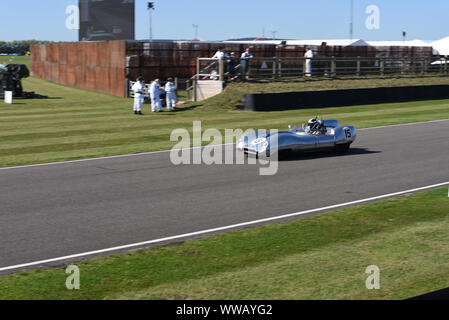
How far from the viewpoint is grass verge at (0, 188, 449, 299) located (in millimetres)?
6703

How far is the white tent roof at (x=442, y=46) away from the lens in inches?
2577

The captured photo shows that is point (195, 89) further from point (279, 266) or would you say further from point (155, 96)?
point (279, 266)

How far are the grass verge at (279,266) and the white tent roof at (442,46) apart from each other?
60.2 metres

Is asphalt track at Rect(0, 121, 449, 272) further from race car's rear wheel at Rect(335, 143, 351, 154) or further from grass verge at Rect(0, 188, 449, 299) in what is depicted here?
grass verge at Rect(0, 188, 449, 299)

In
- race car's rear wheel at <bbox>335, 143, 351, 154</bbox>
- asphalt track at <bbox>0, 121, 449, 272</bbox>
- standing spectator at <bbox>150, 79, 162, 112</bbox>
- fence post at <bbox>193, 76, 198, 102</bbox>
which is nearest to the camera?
asphalt track at <bbox>0, 121, 449, 272</bbox>

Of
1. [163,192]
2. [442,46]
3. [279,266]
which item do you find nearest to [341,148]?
[163,192]

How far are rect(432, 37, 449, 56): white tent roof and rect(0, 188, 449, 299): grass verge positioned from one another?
198 feet

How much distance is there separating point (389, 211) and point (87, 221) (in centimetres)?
488

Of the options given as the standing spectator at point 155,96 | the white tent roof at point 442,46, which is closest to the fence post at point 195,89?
the standing spectator at point 155,96

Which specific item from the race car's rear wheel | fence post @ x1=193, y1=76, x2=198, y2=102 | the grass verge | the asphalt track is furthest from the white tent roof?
the grass verge

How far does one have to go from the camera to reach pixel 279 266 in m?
7.57

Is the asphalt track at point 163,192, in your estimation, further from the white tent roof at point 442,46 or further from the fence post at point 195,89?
the white tent roof at point 442,46

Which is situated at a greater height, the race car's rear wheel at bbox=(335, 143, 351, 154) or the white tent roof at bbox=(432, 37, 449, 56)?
the white tent roof at bbox=(432, 37, 449, 56)
